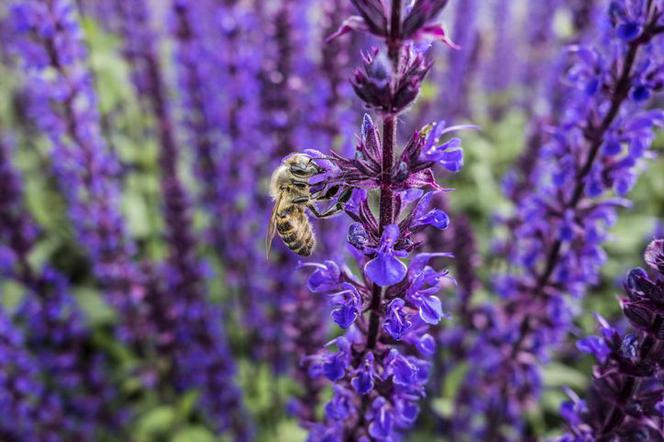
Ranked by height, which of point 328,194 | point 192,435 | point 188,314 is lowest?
point 192,435

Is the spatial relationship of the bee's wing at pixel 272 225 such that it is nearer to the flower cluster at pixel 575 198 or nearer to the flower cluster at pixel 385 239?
the flower cluster at pixel 385 239

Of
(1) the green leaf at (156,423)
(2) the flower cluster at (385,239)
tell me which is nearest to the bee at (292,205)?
(2) the flower cluster at (385,239)

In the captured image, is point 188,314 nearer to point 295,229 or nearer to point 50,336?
point 50,336

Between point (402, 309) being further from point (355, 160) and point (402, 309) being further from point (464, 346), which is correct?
Result: point (464, 346)

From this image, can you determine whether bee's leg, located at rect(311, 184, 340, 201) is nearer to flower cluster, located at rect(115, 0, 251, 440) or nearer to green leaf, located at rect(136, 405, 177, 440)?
flower cluster, located at rect(115, 0, 251, 440)

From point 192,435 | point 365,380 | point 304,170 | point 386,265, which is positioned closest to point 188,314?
point 192,435

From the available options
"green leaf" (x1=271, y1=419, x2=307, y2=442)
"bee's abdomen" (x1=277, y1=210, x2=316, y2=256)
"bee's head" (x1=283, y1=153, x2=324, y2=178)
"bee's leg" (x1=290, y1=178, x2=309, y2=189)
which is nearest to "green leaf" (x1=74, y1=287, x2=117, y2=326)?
"green leaf" (x1=271, y1=419, x2=307, y2=442)

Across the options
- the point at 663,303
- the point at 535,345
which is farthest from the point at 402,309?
the point at 535,345
